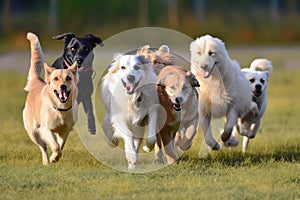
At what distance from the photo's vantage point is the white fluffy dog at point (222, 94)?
391 inches

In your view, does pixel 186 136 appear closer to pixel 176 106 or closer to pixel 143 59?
pixel 176 106

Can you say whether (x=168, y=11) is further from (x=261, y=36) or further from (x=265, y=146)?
(x=265, y=146)

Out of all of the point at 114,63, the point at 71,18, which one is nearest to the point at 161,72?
the point at 114,63

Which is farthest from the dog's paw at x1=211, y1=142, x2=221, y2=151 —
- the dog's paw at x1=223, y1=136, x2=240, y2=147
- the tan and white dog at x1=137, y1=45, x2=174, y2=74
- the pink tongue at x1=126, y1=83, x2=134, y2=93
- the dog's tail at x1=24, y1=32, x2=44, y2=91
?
the dog's tail at x1=24, y1=32, x2=44, y2=91

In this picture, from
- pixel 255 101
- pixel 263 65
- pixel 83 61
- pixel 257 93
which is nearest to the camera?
pixel 83 61

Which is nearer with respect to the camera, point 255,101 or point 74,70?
point 74,70

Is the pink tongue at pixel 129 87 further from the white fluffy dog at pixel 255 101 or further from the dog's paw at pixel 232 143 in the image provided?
the white fluffy dog at pixel 255 101

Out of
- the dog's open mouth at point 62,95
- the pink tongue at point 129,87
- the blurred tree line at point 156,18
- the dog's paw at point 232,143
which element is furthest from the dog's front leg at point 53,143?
the blurred tree line at point 156,18

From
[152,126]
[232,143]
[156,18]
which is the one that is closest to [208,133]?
[232,143]

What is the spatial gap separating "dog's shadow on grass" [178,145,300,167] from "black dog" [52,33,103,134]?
1.46m

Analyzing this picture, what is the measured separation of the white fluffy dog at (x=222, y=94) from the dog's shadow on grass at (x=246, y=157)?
12.0 inches

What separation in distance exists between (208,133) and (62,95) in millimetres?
2200

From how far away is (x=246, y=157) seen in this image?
9.64 meters

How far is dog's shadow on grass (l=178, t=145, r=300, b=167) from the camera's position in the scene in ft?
30.2
